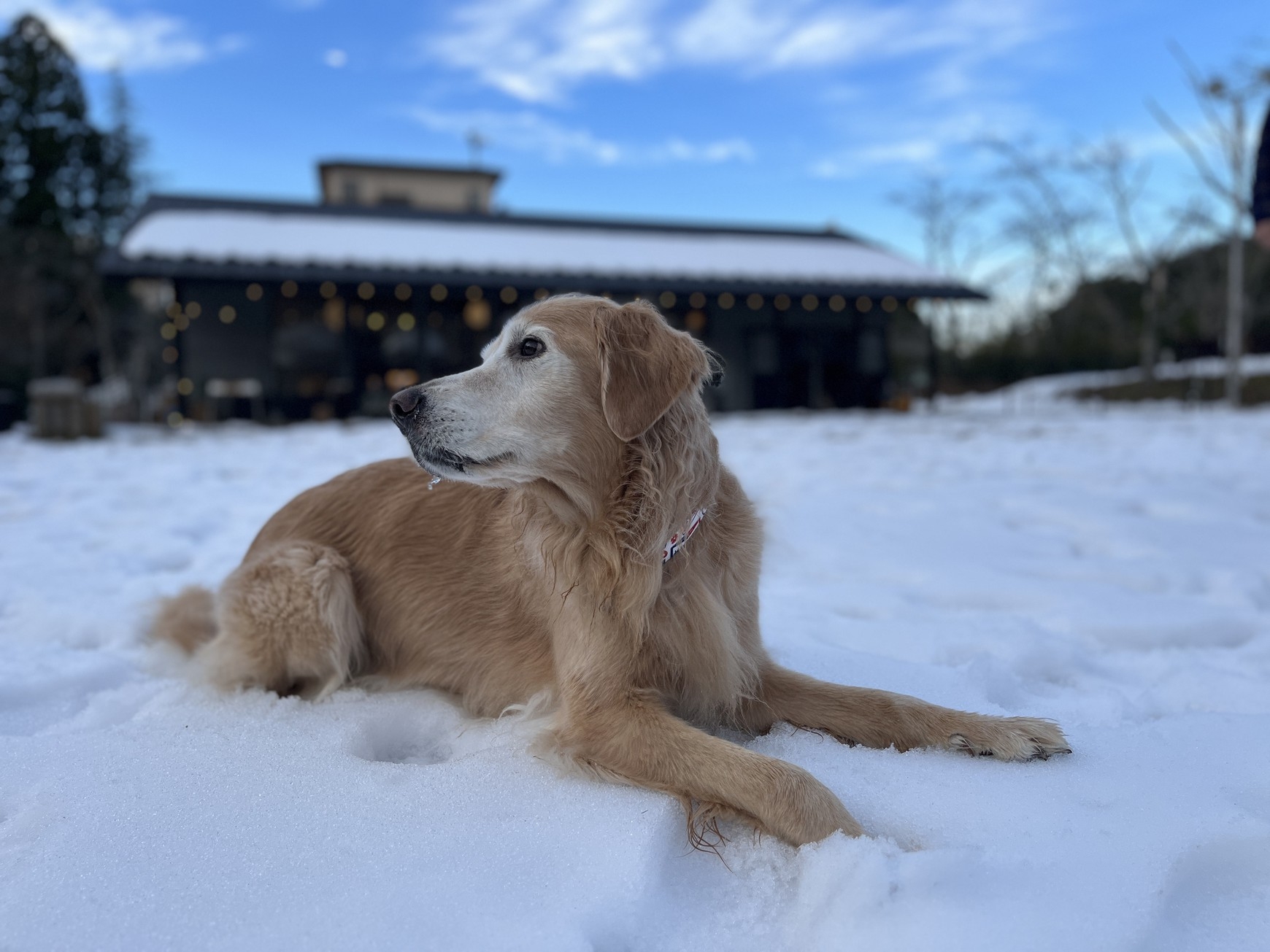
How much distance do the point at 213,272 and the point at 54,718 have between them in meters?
12.6

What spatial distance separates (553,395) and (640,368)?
0.77 ft

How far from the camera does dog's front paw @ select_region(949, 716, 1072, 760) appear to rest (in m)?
1.89

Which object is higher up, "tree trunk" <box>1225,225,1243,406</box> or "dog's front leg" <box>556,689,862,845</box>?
"tree trunk" <box>1225,225,1243,406</box>

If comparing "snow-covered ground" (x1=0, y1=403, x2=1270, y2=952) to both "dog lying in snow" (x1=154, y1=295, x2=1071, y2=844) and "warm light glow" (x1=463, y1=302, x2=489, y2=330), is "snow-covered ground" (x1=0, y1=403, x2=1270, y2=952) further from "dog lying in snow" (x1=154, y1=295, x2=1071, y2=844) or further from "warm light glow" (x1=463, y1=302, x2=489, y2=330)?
"warm light glow" (x1=463, y1=302, x2=489, y2=330)

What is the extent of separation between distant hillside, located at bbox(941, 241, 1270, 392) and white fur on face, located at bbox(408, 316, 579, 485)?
27285 mm

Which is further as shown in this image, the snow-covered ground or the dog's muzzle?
the dog's muzzle

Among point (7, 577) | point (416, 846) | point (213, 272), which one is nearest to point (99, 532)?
point (7, 577)

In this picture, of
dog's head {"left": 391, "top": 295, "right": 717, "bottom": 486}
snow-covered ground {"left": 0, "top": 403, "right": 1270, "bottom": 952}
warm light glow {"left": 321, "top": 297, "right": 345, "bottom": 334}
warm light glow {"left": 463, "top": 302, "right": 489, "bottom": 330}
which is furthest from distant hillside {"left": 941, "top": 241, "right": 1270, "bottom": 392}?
dog's head {"left": 391, "top": 295, "right": 717, "bottom": 486}

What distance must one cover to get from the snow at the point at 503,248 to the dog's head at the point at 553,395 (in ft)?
43.1

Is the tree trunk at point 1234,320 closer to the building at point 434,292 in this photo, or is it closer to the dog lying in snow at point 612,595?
the building at point 434,292

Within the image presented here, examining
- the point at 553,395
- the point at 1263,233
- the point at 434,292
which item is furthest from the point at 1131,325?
the point at 553,395

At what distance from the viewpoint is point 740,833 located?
1647mm

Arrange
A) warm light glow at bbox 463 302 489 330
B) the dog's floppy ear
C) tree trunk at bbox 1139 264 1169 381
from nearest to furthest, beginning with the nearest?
the dog's floppy ear
warm light glow at bbox 463 302 489 330
tree trunk at bbox 1139 264 1169 381

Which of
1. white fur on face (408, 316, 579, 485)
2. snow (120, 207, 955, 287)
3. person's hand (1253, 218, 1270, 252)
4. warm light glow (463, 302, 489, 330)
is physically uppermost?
snow (120, 207, 955, 287)
